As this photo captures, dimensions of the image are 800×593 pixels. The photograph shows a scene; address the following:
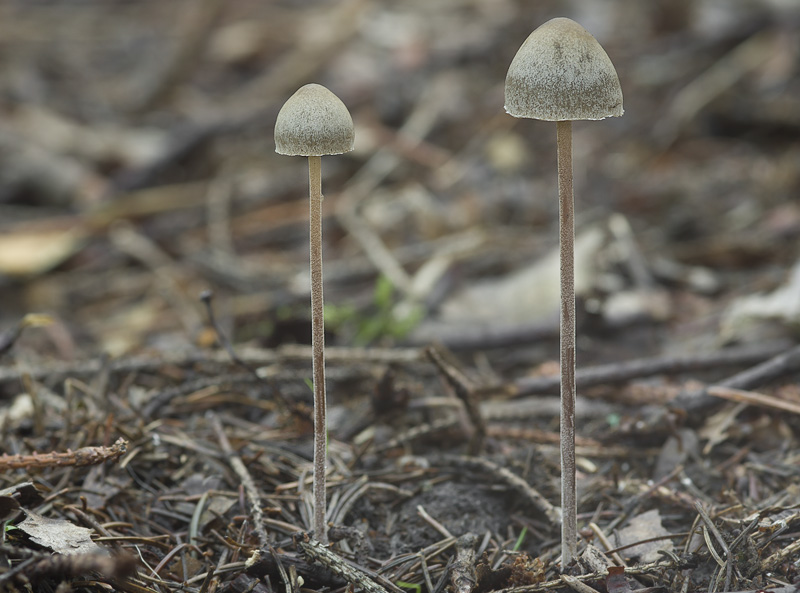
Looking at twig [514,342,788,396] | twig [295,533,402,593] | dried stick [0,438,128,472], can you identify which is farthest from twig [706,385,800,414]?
dried stick [0,438,128,472]

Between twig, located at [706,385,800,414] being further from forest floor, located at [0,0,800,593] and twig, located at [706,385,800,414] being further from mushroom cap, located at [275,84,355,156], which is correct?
mushroom cap, located at [275,84,355,156]

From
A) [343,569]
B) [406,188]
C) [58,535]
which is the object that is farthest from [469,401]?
[406,188]

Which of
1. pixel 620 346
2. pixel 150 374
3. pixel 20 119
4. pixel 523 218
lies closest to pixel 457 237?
pixel 523 218

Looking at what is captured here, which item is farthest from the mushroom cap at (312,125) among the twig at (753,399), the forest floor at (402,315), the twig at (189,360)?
the twig at (753,399)

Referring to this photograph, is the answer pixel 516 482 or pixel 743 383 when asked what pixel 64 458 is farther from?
pixel 743 383

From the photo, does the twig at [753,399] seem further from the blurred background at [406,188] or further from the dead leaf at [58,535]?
the dead leaf at [58,535]

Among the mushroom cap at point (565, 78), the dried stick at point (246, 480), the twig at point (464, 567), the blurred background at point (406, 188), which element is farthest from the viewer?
the blurred background at point (406, 188)

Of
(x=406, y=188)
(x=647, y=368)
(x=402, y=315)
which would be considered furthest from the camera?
(x=406, y=188)
